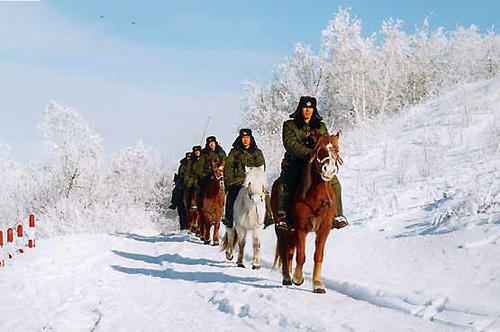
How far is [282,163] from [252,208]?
2.97 metres

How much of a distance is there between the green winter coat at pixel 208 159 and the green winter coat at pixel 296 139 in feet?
30.7

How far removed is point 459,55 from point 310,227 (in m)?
46.8

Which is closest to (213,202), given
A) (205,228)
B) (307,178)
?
(205,228)

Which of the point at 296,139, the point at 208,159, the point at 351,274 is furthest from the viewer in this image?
the point at 208,159

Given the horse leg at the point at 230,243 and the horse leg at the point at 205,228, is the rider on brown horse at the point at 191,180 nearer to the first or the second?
the horse leg at the point at 205,228

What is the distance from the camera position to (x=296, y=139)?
31.1 ft

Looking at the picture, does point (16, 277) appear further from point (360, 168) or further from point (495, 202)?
point (360, 168)

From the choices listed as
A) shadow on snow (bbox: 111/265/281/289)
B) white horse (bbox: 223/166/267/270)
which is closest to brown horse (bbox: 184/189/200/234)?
shadow on snow (bbox: 111/265/281/289)

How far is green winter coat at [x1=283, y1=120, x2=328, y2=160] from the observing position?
9125 mm

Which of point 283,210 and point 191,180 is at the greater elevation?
point 191,180

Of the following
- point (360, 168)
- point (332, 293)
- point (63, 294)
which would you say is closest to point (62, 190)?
point (360, 168)

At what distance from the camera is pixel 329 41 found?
163 ft

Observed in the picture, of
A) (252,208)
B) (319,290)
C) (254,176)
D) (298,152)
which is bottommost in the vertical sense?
(319,290)

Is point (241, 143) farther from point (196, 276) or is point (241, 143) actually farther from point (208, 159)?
point (208, 159)
